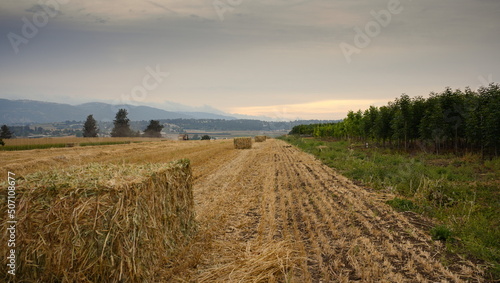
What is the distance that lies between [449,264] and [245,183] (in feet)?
32.3

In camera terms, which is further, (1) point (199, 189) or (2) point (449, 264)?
(1) point (199, 189)

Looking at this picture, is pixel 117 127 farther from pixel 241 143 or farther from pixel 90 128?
pixel 241 143

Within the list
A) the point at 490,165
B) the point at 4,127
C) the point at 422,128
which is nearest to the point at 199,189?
the point at 490,165

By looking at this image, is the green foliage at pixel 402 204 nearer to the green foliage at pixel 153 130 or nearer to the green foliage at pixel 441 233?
the green foliage at pixel 441 233

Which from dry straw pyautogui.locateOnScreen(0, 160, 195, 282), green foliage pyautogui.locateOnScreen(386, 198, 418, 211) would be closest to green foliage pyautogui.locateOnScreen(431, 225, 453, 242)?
green foliage pyautogui.locateOnScreen(386, 198, 418, 211)

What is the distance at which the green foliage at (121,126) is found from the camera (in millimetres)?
100425

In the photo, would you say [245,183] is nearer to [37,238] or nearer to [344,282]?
[344,282]

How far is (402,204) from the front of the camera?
32.9ft

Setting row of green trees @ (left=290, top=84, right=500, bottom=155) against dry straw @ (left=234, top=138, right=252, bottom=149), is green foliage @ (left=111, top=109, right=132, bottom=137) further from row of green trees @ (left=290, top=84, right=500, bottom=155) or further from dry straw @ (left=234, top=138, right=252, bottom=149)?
row of green trees @ (left=290, top=84, right=500, bottom=155)

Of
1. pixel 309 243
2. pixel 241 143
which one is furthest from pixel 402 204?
pixel 241 143

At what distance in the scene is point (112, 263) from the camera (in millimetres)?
4598

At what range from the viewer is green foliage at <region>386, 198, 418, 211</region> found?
964 centimetres

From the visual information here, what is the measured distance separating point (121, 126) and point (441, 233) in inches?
4213

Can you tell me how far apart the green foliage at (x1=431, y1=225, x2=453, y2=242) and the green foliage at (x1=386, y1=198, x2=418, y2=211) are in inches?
89.4
